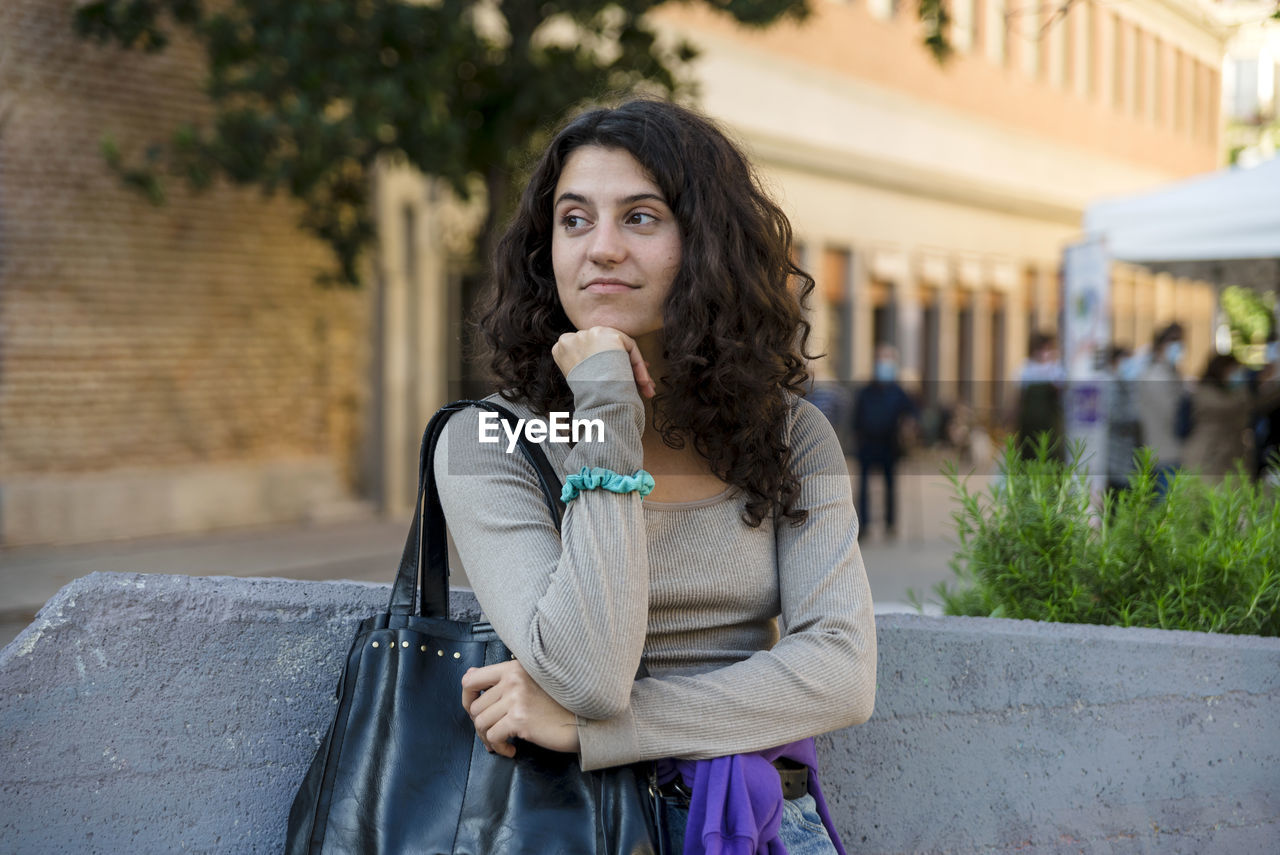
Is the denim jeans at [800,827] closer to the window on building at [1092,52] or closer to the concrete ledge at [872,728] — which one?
the concrete ledge at [872,728]

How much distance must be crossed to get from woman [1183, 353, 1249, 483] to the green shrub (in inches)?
249

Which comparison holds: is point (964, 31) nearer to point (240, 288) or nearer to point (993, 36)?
point (993, 36)

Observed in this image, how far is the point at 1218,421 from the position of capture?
9.23 metres

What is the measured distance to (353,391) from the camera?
49.0ft

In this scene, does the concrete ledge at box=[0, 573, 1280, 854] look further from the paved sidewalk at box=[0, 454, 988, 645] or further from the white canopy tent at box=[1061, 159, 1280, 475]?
the paved sidewalk at box=[0, 454, 988, 645]

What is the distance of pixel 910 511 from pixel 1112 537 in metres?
13.4

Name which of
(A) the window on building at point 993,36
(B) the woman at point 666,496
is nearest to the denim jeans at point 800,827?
(B) the woman at point 666,496

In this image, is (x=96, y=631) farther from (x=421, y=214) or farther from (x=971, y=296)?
(x=971, y=296)

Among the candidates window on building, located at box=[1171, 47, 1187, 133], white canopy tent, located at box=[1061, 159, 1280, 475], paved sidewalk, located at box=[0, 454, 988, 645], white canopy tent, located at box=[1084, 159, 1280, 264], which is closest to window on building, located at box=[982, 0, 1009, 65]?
window on building, located at box=[1171, 47, 1187, 133]

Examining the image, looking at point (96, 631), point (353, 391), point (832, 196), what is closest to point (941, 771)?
point (96, 631)

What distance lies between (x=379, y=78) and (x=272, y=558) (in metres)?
4.07

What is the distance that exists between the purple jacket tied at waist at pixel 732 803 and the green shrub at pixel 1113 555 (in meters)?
1.29

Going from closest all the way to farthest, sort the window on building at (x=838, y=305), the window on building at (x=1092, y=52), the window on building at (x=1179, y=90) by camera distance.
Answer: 1. the window on building at (x=838, y=305)
2. the window on building at (x=1092, y=52)
3. the window on building at (x=1179, y=90)

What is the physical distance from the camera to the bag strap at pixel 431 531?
2033 millimetres
